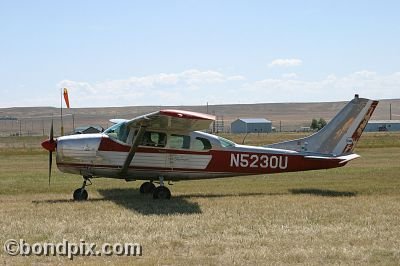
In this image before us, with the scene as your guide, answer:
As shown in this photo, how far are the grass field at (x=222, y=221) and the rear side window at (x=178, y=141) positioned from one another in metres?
1.41

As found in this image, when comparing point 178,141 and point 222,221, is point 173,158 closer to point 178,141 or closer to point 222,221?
point 178,141

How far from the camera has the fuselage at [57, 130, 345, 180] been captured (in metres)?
15.3

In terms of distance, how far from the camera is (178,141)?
15.8 metres

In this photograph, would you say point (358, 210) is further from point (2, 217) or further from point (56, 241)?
point (2, 217)

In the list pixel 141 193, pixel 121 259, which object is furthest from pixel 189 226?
pixel 141 193

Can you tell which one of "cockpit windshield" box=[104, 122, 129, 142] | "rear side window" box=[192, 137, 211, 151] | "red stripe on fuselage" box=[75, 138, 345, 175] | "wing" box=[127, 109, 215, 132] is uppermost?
"wing" box=[127, 109, 215, 132]

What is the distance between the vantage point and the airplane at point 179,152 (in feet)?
49.8

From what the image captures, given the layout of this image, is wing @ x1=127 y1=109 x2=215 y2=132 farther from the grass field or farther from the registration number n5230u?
the grass field

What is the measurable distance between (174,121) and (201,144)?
1.73 metres

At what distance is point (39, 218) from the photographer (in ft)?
38.3

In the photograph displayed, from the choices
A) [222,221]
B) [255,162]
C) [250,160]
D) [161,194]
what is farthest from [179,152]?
[222,221]

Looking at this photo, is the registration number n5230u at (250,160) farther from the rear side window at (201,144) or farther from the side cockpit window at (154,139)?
the side cockpit window at (154,139)

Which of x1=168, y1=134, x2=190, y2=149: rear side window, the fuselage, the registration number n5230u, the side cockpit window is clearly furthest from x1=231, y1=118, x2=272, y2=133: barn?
the side cockpit window

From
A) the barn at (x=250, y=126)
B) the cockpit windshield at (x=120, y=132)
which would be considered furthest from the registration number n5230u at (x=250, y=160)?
the barn at (x=250, y=126)
